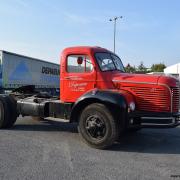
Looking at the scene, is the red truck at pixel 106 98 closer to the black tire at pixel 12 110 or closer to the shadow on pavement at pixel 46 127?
the shadow on pavement at pixel 46 127

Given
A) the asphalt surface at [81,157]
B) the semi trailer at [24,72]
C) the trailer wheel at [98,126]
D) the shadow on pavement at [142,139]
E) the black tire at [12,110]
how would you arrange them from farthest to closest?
the semi trailer at [24,72] < the black tire at [12,110] < the shadow on pavement at [142,139] < the trailer wheel at [98,126] < the asphalt surface at [81,157]

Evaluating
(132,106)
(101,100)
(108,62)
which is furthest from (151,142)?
(108,62)

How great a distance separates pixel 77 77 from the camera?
909cm

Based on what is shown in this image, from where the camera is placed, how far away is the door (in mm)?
8938

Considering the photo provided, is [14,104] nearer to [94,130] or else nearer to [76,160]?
[94,130]

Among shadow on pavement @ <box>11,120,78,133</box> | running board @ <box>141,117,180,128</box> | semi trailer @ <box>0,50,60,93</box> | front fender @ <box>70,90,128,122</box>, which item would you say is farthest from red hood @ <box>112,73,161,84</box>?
semi trailer @ <box>0,50,60,93</box>

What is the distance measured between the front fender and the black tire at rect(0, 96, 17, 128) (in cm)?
271

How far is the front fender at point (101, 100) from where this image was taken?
25.6 feet

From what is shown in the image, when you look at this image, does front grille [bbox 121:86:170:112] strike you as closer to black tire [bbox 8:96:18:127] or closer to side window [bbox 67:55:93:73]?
side window [bbox 67:55:93:73]

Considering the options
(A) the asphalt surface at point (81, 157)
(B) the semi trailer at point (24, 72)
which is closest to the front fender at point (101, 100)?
(A) the asphalt surface at point (81, 157)

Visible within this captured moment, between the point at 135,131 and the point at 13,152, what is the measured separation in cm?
394

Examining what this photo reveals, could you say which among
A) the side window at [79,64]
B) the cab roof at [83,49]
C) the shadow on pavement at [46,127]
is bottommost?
the shadow on pavement at [46,127]

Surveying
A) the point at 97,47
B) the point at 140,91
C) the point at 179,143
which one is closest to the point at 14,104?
the point at 97,47

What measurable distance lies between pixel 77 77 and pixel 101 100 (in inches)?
52.3
